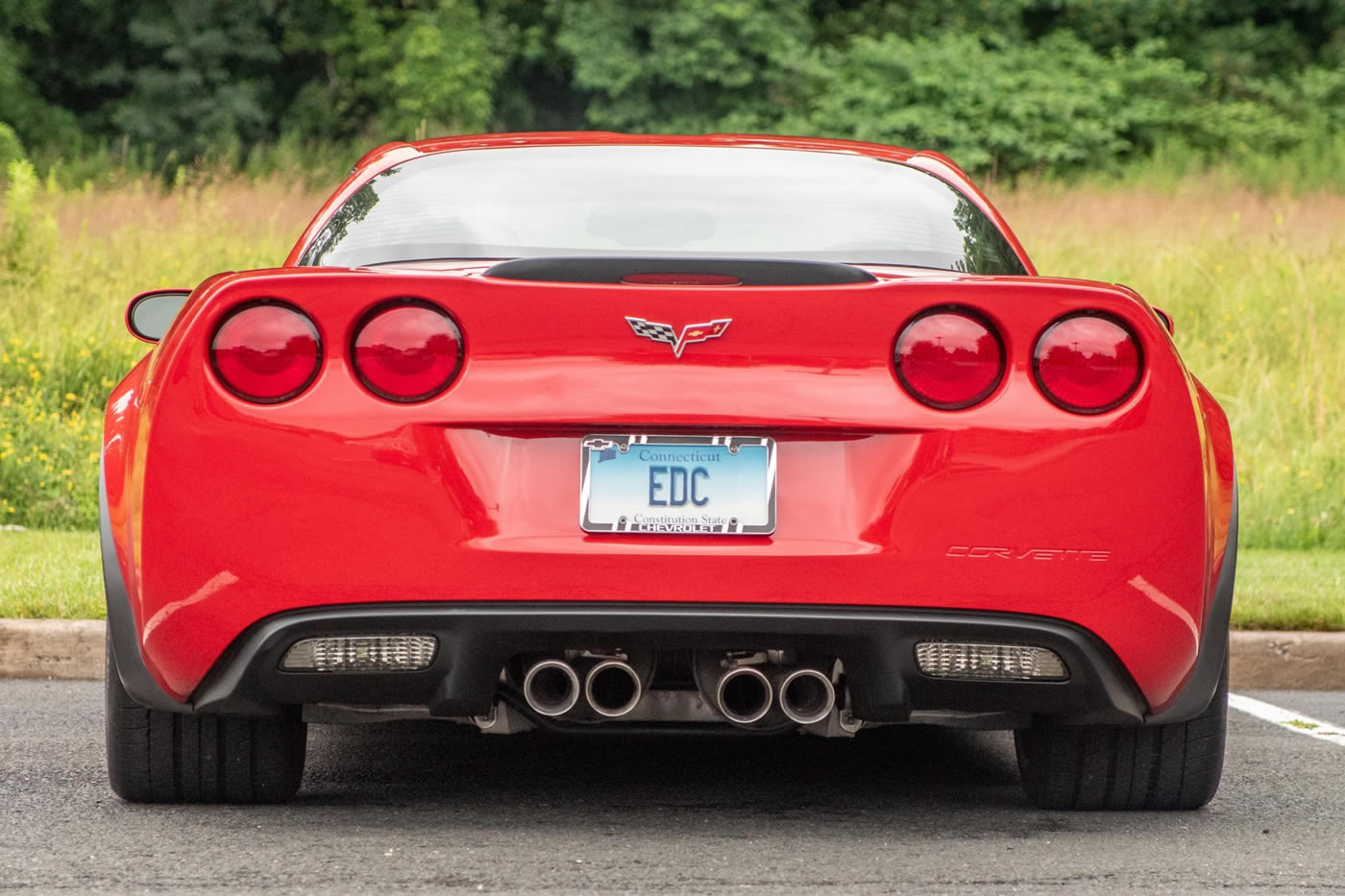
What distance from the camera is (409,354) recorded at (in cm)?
322

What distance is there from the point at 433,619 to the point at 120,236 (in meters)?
11.0

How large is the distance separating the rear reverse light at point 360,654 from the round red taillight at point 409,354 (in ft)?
1.41

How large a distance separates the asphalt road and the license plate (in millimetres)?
607

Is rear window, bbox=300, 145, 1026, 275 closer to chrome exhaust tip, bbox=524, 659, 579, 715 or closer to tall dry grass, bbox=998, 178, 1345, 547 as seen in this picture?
chrome exhaust tip, bbox=524, 659, 579, 715

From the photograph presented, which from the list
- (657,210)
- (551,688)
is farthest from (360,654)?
(657,210)

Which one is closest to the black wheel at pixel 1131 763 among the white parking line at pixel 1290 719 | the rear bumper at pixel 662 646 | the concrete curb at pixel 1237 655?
the rear bumper at pixel 662 646

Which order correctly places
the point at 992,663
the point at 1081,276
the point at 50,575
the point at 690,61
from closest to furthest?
the point at 992,663 → the point at 50,575 → the point at 1081,276 → the point at 690,61

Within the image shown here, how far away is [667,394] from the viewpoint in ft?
10.5

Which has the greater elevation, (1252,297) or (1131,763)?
(1131,763)

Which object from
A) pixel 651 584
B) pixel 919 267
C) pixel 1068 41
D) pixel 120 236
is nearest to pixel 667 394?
pixel 651 584

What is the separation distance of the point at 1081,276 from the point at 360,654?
1098 cm

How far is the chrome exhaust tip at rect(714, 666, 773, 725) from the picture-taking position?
3385 millimetres

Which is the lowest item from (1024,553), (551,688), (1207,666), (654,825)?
(654,825)

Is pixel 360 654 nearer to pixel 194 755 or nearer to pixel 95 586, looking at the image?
pixel 194 755
